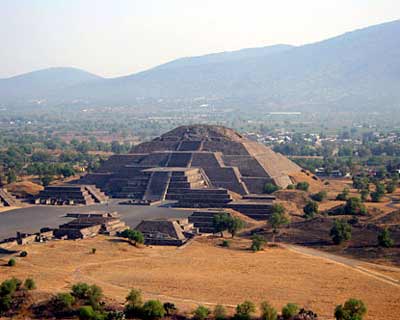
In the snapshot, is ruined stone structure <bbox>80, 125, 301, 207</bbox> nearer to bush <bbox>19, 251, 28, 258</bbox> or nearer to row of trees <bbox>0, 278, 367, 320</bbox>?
bush <bbox>19, 251, 28, 258</bbox>

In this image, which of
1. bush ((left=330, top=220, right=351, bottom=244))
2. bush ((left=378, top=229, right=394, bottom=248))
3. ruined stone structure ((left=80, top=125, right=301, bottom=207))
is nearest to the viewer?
bush ((left=378, top=229, right=394, bottom=248))

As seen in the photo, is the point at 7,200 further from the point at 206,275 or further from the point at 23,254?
the point at 206,275

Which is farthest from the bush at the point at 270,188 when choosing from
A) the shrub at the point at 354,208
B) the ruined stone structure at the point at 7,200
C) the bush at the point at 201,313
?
the bush at the point at 201,313

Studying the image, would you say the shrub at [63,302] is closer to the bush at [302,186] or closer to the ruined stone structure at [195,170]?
the ruined stone structure at [195,170]

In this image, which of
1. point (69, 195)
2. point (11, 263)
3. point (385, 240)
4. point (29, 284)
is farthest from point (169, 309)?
point (69, 195)

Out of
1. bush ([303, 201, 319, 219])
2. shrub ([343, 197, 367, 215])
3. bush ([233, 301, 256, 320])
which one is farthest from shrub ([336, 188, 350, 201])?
bush ([233, 301, 256, 320])

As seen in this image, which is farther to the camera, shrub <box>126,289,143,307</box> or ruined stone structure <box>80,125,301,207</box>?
ruined stone structure <box>80,125,301,207</box>

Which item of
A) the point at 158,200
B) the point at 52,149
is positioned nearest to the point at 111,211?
the point at 158,200
